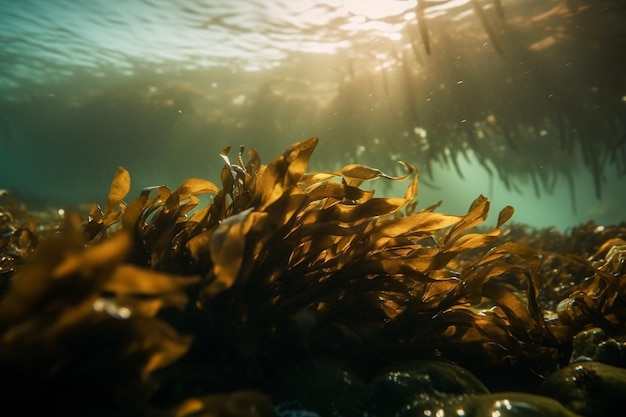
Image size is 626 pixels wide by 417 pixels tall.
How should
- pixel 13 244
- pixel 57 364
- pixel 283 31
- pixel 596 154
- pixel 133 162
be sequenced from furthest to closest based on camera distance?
pixel 133 162 → pixel 283 31 → pixel 596 154 → pixel 13 244 → pixel 57 364

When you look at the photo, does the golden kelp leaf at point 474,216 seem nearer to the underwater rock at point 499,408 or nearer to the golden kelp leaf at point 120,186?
the underwater rock at point 499,408

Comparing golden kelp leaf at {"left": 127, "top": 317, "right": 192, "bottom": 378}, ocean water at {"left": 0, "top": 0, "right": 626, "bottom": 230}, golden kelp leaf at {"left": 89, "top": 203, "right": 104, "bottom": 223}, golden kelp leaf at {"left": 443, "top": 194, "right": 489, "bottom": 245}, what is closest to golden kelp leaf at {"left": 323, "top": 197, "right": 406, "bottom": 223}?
golden kelp leaf at {"left": 443, "top": 194, "right": 489, "bottom": 245}

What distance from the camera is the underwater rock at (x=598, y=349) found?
4.34ft

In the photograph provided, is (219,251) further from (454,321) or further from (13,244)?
(13,244)

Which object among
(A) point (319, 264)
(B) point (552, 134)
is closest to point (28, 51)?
(A) point (319, 264)

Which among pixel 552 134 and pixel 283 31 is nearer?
pixel 283 31

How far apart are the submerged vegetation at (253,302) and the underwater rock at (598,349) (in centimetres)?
15

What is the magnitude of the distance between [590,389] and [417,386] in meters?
0.49

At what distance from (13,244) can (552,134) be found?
15.1m

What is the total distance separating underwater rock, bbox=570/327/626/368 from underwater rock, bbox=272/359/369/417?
2.82 feet

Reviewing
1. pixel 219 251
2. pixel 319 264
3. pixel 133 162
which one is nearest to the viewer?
pixel 219 251

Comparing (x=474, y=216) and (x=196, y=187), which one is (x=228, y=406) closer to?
(x=196, y=187)

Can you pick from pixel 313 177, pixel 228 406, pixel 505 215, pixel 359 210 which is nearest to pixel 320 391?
pixel 228 406

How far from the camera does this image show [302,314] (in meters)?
1.24
